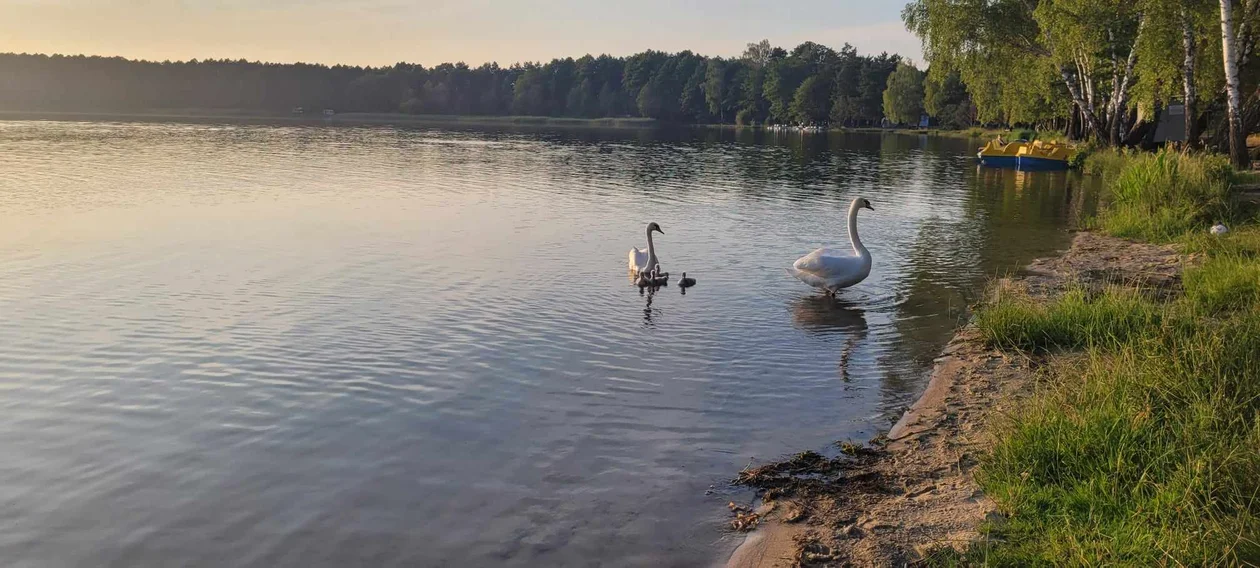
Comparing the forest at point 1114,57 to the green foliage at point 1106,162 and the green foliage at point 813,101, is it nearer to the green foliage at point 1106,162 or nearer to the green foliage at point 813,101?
the green foliage at point 1106,162

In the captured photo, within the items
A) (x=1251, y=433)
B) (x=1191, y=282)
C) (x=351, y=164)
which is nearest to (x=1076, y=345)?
(x=1191, y=282)

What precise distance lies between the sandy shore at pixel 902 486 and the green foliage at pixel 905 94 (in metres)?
116

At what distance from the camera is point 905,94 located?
119750 millimetres

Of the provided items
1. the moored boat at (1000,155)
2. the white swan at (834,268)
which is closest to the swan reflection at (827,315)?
the white swan at (834,268)

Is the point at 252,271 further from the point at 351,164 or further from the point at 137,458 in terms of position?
the point at 351,164

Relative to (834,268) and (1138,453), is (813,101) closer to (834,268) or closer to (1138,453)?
(834,268)

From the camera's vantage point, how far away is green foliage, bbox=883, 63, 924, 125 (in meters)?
119

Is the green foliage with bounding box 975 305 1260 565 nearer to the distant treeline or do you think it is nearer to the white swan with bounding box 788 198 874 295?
the white swan with bounding box 788 198 874 295

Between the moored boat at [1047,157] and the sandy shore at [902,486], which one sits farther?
the moored boat at [1047,157]

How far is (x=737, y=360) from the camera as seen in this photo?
1150 centimetres

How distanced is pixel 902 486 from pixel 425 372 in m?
5.82

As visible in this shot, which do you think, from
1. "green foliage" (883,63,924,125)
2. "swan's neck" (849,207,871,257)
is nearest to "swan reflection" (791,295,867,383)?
"swan's neck" (849,207,871,257)

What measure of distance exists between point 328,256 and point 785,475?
13414 mm

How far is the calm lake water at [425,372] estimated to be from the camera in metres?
6.98
